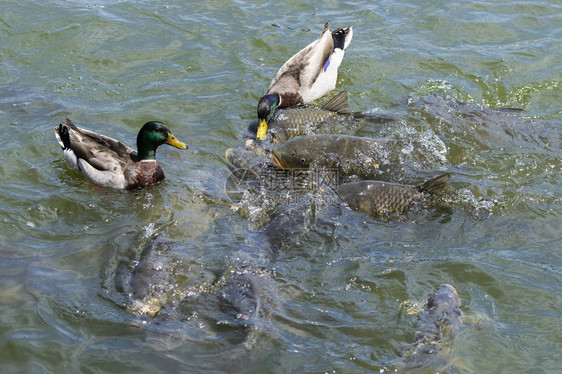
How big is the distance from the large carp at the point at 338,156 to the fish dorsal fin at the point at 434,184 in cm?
76

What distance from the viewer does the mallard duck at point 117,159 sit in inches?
276

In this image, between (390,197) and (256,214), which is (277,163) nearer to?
(256,214)

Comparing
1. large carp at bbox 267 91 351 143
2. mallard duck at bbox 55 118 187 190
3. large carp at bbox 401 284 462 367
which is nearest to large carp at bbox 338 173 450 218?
large carp at bbox 401 284 462 367

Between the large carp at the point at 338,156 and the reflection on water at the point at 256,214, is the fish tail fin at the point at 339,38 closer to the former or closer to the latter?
the reflection on water at the point at 256,214

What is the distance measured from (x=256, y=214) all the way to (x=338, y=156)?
1283mm

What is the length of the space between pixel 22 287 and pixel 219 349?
1.93 m

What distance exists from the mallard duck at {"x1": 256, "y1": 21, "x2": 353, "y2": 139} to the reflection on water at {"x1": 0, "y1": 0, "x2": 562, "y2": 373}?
35 cm

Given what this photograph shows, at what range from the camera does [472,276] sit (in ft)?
17.5

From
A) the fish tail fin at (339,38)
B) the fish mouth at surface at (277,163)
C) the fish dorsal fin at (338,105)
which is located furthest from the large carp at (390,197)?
the fish tail fin at (339,38)

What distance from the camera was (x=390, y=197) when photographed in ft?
20.2

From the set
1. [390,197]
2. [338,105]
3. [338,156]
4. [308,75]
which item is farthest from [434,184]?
[308,75]

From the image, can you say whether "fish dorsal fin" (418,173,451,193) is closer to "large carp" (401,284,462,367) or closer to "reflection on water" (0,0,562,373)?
"reflection on water" (0,0,562,373)

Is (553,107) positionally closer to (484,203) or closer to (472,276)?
(484,203)

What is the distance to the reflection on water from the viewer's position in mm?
Answer: 4598
